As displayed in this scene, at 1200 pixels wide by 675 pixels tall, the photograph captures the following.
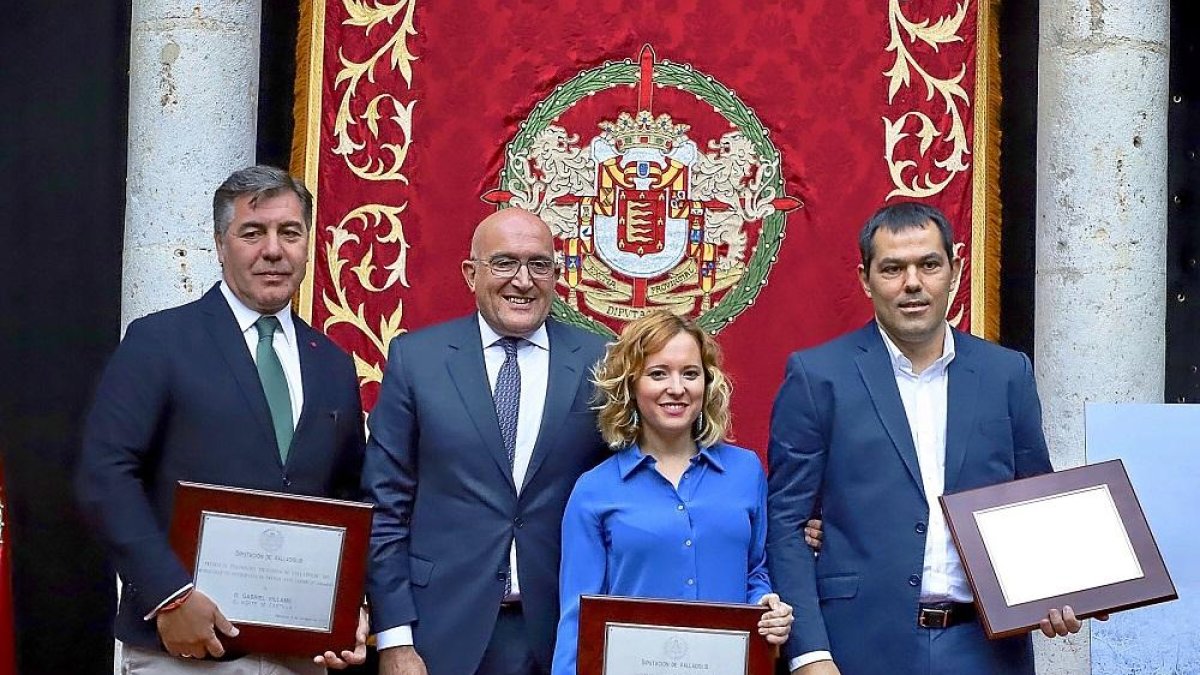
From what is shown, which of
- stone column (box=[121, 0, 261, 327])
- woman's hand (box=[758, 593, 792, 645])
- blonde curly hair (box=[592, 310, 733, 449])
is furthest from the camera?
stone column (box=[121, 0, 261, 327])

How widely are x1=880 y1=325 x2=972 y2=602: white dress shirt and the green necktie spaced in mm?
1455

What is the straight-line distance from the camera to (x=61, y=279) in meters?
5.77

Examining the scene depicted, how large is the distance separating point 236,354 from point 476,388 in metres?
0.59

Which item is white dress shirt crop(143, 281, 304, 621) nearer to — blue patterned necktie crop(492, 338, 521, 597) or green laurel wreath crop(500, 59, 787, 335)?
blue patterned necktie crop(492, 338, 521, 597)

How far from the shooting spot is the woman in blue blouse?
12.4 ft

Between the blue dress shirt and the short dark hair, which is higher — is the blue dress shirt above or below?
below

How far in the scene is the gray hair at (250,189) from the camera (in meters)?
3.96

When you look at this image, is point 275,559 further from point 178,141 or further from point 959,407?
point 178,141

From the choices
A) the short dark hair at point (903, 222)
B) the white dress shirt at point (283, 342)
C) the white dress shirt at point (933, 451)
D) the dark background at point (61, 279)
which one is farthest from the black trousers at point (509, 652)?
the dark background at point (61, 279)

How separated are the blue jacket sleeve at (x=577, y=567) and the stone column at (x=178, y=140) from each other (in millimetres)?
2023

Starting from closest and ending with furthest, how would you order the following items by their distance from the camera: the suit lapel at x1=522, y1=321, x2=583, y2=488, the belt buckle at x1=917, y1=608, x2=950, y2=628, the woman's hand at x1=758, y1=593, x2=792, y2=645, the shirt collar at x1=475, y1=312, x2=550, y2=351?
the woman's hand at x1=758, y1=593, x2=792, y2=645 < the belt buckle at x1=917, y1=608, x2=950, y2=628 < the suit lapel at x1=522, y1=321, x2=583, y2=488 < the shirt collar at x1=475, y1=312, x2=550, y2=351

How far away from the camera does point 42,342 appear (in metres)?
5.75

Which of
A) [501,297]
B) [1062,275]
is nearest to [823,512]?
[501,297]

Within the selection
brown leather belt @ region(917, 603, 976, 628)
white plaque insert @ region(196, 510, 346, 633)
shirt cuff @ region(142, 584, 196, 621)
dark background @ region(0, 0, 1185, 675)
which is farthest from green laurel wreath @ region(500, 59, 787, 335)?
shirt cuff @ region(142, 584, 196, 621)
